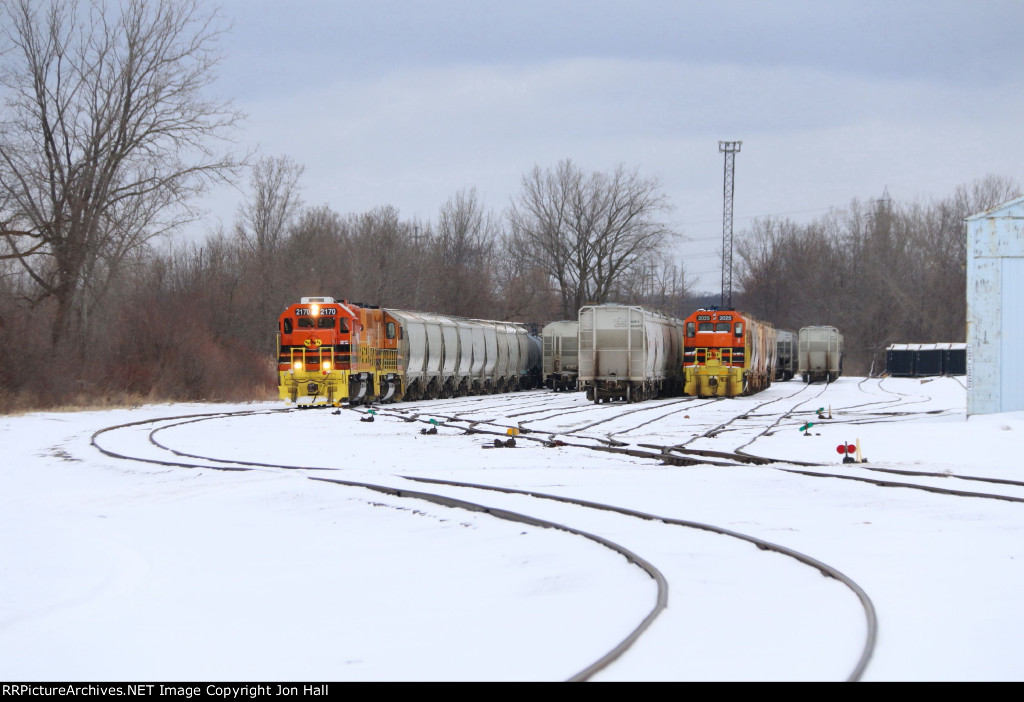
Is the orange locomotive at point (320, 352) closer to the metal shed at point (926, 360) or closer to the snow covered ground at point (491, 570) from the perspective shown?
the snow covered ground at point (491, 570)

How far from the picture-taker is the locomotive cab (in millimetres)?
29703

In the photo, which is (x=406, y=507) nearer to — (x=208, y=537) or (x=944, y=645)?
(x=208, y=537)

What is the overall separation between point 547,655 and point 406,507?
227 inches

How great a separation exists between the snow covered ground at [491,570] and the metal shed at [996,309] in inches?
231

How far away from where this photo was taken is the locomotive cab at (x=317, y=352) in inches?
1169

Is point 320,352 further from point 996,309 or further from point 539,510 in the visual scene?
point 539,510

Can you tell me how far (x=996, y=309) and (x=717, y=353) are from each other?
673 inches

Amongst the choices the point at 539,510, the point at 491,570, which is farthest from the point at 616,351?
the point at 491,570

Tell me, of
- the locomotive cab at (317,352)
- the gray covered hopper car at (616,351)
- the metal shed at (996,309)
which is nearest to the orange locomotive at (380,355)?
the locomotive cab at (317,352)

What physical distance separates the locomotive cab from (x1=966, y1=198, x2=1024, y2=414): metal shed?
1694 centimetres

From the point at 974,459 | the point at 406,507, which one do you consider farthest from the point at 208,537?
the point at 974,459

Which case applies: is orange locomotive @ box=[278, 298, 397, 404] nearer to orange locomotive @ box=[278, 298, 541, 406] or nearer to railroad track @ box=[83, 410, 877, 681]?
orange locomotive @ box=[278, 298, 541, 406]

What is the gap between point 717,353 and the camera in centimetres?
3859

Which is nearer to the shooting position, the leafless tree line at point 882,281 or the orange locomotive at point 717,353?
the orange locomotive at point 717,353
